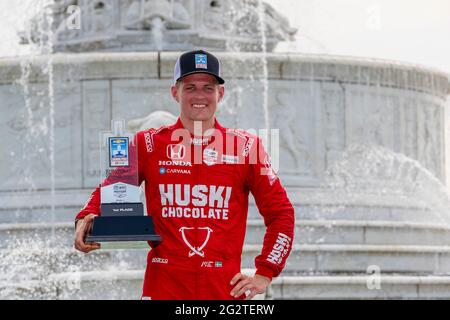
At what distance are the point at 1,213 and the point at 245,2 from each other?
16.4 ft

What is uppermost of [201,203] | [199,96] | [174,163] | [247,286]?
[199,96]

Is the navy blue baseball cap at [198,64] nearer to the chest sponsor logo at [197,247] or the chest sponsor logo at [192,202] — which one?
the chest sponsor logo at [192,202]

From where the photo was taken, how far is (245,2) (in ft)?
53.3

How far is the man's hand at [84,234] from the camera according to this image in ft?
Result: 10.7

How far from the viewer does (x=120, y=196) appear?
3.31 m

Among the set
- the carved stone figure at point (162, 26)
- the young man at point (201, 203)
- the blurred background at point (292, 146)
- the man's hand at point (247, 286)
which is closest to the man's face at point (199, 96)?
the young man at point (201, 203)

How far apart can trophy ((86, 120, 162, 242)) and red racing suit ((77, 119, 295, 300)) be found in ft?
0.41

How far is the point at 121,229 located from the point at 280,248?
18.8 inches

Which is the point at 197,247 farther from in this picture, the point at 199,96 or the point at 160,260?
the point at 199,96

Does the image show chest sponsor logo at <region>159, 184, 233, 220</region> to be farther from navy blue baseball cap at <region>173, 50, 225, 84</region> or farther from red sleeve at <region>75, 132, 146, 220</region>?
navy blue baseball cap at <region>173, 50, 225, 84</region>

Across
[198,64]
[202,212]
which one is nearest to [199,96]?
[198,64]

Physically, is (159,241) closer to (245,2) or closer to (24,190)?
(24,190)

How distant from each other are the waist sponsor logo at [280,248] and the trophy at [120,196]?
0.33 meters
